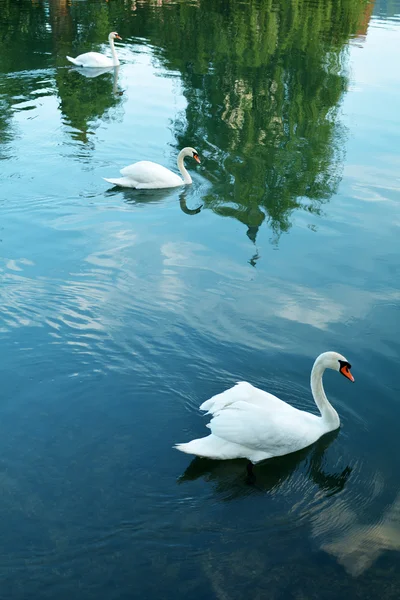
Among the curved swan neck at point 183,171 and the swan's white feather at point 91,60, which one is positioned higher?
the swan's white feather at point 91,60

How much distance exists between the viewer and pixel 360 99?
77.4 feet

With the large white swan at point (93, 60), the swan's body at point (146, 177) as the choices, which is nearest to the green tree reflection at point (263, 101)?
the swan's body at point (146, 177)

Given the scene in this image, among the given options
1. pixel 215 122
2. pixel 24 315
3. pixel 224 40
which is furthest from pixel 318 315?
pixel 224 40

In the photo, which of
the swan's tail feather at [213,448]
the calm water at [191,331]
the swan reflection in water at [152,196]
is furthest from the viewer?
the swan reflection in water at [152,196]

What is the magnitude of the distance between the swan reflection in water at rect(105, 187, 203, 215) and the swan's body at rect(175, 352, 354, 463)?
7.55m

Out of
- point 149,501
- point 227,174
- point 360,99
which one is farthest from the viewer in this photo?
point 360,99

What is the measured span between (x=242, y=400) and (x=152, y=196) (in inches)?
335

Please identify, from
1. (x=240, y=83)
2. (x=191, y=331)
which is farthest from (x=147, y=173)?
(x=240, y=83)

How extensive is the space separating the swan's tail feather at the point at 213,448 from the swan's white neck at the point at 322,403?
1.15 metres

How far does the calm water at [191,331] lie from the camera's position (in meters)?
7.06

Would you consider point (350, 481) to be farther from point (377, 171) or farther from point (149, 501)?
point (377, 171)

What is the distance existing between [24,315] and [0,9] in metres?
29.6

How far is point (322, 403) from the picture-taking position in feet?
28.7

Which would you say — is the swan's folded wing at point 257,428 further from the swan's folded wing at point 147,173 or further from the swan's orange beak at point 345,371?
the swan's folded wing at point 147,173
